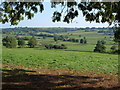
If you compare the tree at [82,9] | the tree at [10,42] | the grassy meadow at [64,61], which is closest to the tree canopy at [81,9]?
the tree at [82,9]

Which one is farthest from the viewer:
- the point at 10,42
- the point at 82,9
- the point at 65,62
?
Result: the point at 10,42

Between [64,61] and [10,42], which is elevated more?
[64,61]

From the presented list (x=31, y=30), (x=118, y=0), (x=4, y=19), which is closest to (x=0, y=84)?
(x=4, y=19)

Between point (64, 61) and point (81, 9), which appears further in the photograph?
point (64, 61)

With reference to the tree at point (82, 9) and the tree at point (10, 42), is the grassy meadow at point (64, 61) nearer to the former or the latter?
the tree at point (82, 9)

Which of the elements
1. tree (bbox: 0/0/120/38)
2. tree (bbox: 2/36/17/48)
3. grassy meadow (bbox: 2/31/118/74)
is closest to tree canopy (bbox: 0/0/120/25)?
tree (bbox: 0/0/120/38)

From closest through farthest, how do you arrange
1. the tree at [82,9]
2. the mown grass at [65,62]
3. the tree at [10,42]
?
the tree at [82,9] < the mown grass at [65,62] < the tree at [10,42]

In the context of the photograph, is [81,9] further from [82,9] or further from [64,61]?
[64,61]

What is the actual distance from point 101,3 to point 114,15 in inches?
47.0

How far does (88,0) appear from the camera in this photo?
27.6ft

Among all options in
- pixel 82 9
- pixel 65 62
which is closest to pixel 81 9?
pixel 82 9

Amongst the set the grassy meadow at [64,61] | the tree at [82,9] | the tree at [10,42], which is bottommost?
the tree at [10,42]

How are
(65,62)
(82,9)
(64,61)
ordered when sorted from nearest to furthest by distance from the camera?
(82,9) < (65,62) < (64,61)

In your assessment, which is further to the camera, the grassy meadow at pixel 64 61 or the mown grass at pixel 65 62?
the grassy meadow at pixel 64 61
